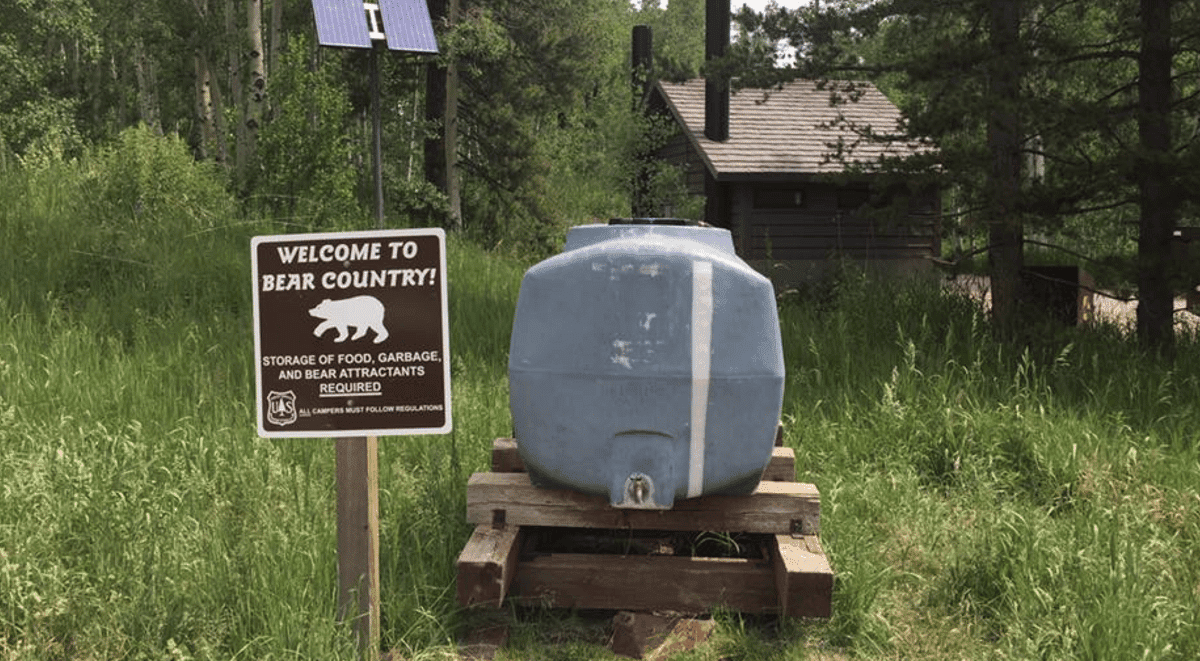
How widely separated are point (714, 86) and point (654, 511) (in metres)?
15.9

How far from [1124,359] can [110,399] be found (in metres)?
6.86

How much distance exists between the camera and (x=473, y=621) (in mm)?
3422

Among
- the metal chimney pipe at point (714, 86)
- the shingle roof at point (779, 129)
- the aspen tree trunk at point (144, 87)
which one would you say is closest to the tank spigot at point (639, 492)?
the shingle roof at point (779, 129)

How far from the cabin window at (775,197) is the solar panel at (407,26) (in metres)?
13.4

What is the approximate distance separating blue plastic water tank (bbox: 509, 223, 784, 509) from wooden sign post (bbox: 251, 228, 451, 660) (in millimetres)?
510

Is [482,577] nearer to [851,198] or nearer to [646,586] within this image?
[646,586]

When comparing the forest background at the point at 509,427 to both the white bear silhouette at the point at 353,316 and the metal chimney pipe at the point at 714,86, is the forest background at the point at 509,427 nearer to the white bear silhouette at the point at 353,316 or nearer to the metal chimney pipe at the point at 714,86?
the white bear silhouette at the point at 353,316

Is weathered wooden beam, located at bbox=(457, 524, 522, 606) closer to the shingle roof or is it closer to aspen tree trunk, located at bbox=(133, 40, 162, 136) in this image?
the shingle roof

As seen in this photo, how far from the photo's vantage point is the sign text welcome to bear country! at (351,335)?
2816mm

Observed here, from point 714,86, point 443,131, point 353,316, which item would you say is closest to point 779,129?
point 714,86

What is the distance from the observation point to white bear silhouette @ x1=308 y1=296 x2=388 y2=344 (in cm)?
281

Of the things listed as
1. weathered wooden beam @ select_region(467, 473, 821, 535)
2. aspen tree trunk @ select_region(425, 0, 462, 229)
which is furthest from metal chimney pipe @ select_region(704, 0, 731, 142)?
weathered wooden beam @ select_region(467, 473, 821, 535)

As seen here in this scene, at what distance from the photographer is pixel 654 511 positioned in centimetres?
357

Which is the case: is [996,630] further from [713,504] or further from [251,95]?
[251,95]
